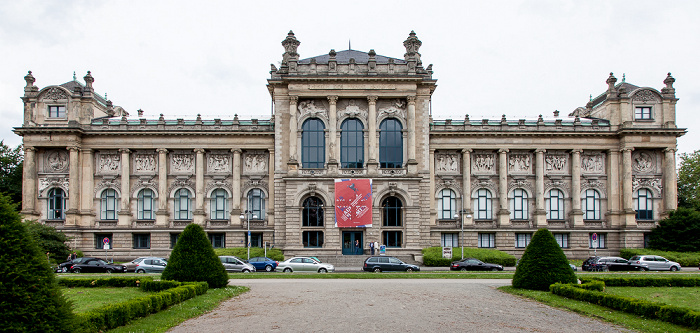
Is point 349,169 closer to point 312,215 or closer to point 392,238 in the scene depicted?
point 312,215

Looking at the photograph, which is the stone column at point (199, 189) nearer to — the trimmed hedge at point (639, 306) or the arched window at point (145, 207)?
the arched window at point (145, 207)

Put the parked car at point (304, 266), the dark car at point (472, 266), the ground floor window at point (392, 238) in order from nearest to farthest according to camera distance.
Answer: the parked car at point (304, 266), the dark car at point (472, 266), the ground floor window at point (392, 238)

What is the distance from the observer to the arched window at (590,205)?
6203 centimetres

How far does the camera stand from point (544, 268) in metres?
28.0

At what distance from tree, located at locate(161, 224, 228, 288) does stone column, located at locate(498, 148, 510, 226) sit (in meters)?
39.5

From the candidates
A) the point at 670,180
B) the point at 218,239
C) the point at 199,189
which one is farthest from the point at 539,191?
the point at 199,189

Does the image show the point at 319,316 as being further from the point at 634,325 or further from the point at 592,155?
the point at 592,155

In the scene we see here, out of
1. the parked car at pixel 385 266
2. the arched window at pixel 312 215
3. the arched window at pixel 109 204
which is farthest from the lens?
A: the arched window at pixel 109 204

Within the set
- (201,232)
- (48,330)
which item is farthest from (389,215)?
(48,330)

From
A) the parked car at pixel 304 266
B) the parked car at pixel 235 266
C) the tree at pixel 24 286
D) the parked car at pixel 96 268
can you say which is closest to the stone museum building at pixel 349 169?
the parked car at pixel 304 266

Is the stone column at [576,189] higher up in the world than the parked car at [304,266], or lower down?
higher up

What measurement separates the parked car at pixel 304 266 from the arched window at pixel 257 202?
1558 centimetres

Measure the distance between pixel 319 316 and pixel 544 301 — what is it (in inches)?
416

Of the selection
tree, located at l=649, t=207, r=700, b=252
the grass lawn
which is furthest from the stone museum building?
the grass lawn
